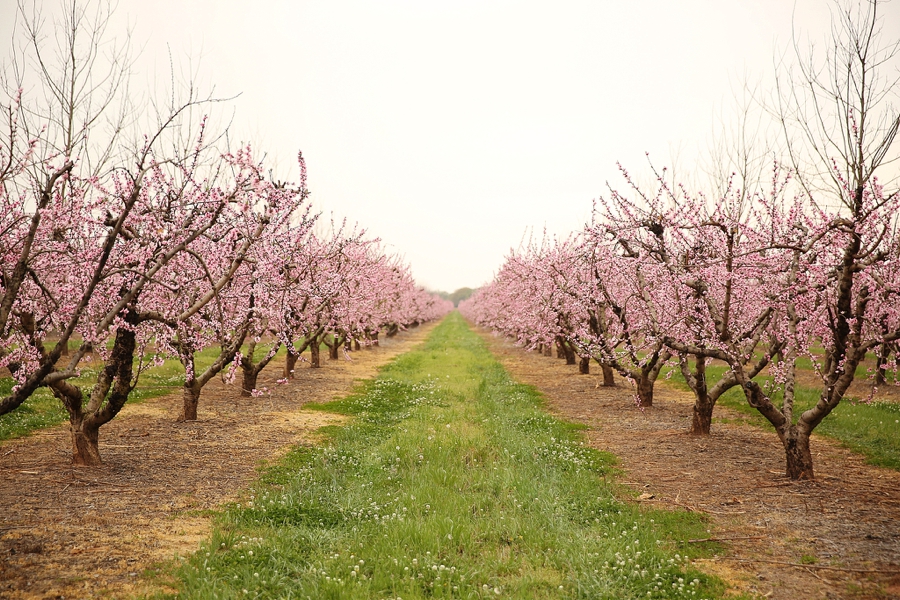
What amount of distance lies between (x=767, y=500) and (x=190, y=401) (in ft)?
42.8

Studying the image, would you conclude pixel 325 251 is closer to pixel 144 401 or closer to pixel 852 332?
pixel 144 401

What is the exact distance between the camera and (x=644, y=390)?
59.2ft

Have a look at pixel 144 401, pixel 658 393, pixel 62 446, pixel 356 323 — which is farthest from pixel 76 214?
pixel 356 323

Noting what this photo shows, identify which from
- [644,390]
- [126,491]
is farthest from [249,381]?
[644,390]

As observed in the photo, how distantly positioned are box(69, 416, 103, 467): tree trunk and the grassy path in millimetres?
3186

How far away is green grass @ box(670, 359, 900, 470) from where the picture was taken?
12.6 metres

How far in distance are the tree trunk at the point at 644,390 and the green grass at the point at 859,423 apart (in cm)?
278

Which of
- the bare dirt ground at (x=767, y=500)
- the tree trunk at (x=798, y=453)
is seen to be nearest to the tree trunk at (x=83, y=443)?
the bare dirt ground at (x=767, y=500)

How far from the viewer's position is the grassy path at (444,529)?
6477 mm

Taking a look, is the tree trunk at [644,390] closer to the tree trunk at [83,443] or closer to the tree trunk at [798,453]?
the tree trunk at [798,453]

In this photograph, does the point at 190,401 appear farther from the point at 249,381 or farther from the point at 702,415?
the point at 702,415

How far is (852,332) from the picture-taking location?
9.39m

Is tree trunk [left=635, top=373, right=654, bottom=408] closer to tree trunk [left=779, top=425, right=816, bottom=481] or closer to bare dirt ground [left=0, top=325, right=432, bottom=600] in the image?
tree trunk [left=779, top=425, right=816, bottom=481]

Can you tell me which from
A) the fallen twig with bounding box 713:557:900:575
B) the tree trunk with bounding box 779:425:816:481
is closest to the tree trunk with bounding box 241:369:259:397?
the tree trunk with bounding box 779:425:816:481
